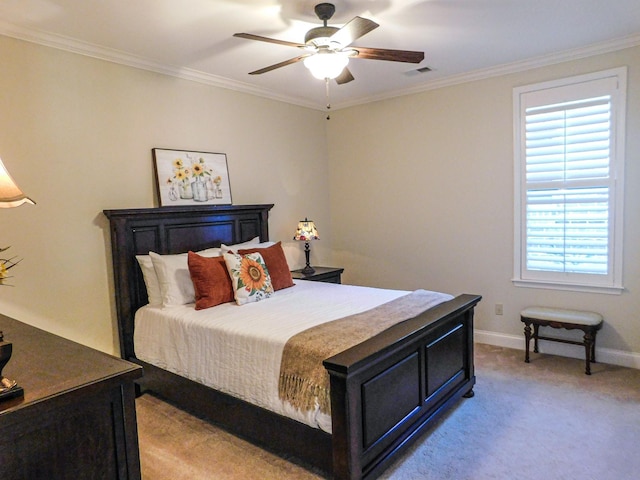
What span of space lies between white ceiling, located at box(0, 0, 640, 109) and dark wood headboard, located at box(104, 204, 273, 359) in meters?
1.22

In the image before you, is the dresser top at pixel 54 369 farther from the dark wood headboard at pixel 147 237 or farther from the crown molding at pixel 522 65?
the crown molding at pixel 522 65

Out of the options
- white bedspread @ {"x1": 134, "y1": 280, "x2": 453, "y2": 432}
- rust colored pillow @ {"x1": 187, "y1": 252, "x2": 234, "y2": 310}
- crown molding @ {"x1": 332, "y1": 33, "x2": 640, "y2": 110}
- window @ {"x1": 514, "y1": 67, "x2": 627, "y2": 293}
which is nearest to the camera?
white bedspread @ {"x1": 134, "y1": 280, "x2": 453, "y2": 432}

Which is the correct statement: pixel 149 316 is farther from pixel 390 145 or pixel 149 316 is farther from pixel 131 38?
pixel 390 145

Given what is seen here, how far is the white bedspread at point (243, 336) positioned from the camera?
2391 millimetres

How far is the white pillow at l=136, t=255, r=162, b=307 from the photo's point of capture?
327cm

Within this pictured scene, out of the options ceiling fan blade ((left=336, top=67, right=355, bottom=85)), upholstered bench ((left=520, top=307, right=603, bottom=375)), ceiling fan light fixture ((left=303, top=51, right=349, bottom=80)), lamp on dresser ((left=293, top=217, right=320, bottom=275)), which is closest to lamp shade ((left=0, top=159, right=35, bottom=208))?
ceiling fan light fixture ((left=303, top=51, right=349, bottom=80))

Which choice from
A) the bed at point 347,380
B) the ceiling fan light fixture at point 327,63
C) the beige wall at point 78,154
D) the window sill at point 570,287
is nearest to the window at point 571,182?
the window sill at point 570,287

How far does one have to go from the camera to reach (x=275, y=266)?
3.68 m

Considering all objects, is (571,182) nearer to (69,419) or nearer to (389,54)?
(389,54)

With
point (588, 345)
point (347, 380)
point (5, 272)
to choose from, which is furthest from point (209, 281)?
point (588, 345)

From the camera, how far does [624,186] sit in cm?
350

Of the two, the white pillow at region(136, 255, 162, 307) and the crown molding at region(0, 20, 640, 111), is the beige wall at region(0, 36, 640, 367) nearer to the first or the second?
the crown molding at region(0, 20, 640, 111)

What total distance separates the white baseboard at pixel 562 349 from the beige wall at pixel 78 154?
3227 mm

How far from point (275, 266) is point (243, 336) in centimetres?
121
